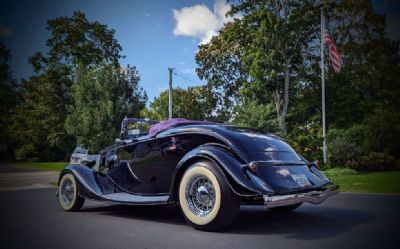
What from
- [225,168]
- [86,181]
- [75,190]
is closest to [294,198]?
[225,168]

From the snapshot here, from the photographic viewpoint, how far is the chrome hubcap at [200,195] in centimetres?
432

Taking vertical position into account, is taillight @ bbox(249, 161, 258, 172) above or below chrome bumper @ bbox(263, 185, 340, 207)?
above

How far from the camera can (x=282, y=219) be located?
503 cm

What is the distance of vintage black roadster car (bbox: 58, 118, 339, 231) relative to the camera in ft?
13.4

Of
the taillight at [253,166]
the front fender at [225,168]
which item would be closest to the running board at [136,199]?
the front fender at [225,168]

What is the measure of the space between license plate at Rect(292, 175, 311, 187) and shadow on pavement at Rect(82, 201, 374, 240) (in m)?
0.53

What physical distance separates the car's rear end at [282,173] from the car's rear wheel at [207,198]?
413 millimetres

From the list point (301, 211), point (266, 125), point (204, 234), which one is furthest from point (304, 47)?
point (204, 234)

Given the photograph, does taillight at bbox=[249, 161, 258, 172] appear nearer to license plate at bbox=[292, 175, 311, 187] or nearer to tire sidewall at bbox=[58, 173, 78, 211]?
license plate at bbox=[292, 175, 311, 187]

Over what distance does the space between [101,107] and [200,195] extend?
16946 mm

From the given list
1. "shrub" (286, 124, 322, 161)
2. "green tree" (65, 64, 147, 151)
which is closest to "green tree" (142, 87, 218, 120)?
"green tree" (65, 64, 147, 151)

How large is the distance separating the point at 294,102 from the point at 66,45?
21.8 m

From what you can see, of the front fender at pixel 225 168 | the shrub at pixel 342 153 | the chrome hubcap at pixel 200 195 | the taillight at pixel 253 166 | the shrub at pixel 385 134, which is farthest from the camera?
the shrub at pixel 385 134

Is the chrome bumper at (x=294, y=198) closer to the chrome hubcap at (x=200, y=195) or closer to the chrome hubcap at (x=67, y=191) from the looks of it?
the chrome hubcap at (x=200, y=195)
